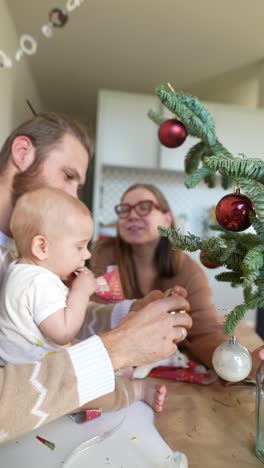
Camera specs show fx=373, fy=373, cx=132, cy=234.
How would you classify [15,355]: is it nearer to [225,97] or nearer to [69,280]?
[69,280]

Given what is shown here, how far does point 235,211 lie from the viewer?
0.54m

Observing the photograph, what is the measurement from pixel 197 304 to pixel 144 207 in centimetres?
54

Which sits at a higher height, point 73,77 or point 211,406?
point 73,77

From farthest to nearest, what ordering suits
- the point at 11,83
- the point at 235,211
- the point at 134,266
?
1. the point at 11,83
2. the point at 134,266
3. the point at 235,211

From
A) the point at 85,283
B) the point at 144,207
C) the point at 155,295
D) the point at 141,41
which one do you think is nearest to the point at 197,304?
the point at 155,295

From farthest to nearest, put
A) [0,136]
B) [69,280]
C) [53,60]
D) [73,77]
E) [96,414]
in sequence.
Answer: [73,77] < [53,60] < [0,136] < [69,280] < [96,414]

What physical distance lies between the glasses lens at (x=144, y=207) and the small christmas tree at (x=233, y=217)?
0.77 meters

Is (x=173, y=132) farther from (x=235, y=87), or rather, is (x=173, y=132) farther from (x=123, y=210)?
(x=235, y=87)

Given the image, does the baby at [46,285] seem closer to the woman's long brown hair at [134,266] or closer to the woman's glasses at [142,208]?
the woman's long brown hair at [134,266]

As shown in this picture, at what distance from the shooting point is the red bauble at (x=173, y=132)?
32.0 inches

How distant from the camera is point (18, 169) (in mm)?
973

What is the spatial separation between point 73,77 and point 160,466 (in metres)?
3.01

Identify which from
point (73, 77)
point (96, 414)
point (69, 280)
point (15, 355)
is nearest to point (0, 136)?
point (73, 77)

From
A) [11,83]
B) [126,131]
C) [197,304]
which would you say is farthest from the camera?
[126,131]
